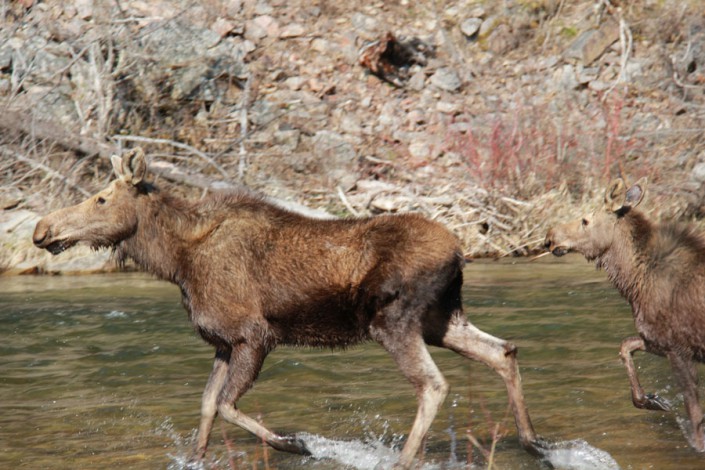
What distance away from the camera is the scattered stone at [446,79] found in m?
20.3

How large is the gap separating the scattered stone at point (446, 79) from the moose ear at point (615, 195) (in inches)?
497

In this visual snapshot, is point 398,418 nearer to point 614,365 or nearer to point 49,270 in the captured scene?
point 614,365

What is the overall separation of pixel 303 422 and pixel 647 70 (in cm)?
1389

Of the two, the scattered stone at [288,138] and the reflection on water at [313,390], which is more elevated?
the reflection on water at [313,390]

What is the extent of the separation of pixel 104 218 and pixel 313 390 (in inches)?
104

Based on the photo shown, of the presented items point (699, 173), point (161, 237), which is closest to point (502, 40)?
point (699, 173)

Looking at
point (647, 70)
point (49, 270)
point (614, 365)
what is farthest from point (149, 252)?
point (647, 70)

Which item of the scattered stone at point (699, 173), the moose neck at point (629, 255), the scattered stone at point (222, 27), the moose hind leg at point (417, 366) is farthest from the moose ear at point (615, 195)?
the scattered stone at point (222, 27)

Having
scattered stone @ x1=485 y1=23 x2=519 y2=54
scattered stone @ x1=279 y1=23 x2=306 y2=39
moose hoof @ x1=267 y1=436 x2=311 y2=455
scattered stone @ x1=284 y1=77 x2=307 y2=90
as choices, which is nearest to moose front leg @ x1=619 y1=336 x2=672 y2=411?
moose hoof @ x1=267 y1=436 x2=311 y2=455

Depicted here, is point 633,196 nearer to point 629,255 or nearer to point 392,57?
point 629,255

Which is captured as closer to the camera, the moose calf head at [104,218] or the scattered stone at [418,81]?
the moose calf head at [104,218]

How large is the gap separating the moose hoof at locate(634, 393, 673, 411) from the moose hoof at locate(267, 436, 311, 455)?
244 centimetres

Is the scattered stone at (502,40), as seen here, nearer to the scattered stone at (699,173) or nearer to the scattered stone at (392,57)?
A: the scattered stone at (392,57)

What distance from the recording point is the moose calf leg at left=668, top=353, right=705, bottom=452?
697cm
